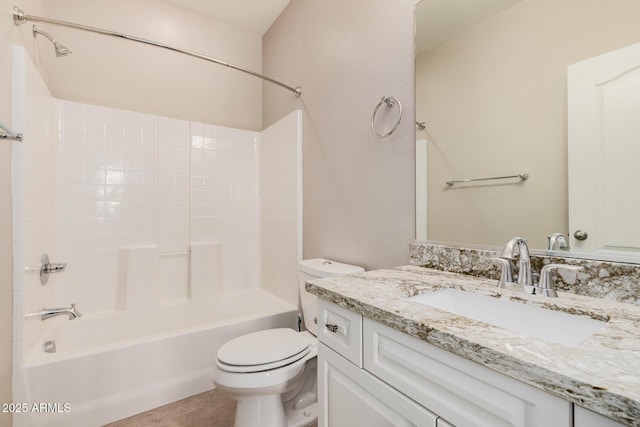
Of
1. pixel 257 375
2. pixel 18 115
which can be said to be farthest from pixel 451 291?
pixel 18 115

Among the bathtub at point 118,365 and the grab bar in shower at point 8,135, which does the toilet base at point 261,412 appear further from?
the grab bar in shower at point 8,135

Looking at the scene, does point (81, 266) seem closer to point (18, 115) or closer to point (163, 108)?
point (18, 115)

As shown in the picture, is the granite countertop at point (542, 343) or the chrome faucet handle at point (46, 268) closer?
the granite countertop at point (542, 343)

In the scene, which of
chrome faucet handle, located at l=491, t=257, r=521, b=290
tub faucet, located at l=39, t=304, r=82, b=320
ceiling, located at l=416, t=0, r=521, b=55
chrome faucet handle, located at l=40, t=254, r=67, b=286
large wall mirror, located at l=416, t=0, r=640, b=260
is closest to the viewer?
large wall mirror, located at l=416, t=0, r=640, b=260

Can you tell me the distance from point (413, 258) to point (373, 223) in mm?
309

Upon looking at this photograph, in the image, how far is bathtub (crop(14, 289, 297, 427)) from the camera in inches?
53.3

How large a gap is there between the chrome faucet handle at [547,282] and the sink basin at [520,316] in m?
0.09

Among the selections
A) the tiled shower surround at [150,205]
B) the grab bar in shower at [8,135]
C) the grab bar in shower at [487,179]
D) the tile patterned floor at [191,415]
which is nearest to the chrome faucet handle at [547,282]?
the grab bar in shower at [487,179]

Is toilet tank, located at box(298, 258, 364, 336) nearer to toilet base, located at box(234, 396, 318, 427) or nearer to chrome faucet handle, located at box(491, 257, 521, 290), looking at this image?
toilet base, located at box(234, 396, 318, 427)

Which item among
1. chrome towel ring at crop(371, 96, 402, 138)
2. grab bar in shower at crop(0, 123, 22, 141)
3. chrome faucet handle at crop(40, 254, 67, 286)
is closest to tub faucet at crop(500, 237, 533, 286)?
chrome towel ring at crop(371, 96, 402, 138)

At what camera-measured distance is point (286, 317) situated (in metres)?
2.00

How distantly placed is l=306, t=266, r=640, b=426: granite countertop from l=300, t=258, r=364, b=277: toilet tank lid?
58 centimetres

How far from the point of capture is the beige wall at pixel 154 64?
1991 millimetres

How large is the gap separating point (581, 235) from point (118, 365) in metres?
2.10
